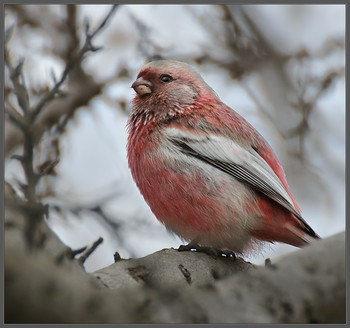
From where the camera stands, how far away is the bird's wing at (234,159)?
17.2 ft

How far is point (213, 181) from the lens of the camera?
5230mm

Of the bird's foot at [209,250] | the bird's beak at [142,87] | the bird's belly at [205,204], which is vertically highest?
the bird's beak at [142,87]

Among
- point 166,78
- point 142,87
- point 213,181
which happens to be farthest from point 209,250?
point 166,78

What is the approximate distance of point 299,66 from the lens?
8.41m

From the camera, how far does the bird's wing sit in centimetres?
524

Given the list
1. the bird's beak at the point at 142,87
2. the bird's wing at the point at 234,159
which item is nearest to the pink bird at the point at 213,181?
the bird's wing at the point at 234,159

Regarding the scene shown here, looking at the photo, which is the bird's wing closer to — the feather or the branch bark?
the feather

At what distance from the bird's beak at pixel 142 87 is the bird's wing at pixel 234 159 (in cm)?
65

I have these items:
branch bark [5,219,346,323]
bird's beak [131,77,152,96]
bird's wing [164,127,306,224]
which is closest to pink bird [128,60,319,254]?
bird's wing [164,127,306,224]

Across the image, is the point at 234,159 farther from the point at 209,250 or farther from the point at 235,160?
the point at 209,250

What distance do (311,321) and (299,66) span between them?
6.18 meters

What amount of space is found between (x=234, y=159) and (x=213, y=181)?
362 mm

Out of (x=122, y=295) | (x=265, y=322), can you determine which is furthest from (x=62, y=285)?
(x=265, y=322)

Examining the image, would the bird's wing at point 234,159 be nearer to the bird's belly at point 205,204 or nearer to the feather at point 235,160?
the feather at point 235,160
